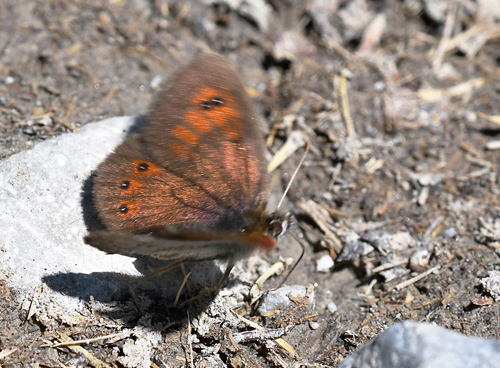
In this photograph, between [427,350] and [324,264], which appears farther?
[324,264]

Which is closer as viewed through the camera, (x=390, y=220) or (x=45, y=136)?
(x=45, y=136)

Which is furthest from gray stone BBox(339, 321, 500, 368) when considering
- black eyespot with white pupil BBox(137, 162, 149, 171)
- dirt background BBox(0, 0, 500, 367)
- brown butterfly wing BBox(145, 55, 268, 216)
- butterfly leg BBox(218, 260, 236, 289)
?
black eyespot with white pupil BBox(137, 162, 149, 171)

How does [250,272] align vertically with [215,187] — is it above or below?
below

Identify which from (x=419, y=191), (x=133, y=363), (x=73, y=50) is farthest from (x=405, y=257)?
(x=73, y=50)

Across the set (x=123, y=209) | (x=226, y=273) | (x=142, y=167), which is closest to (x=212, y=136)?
(x=142, y=167)

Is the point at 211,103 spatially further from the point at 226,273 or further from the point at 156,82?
the point at 156,82

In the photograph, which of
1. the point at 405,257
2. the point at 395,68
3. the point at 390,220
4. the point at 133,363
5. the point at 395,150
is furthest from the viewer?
the point at 395,68

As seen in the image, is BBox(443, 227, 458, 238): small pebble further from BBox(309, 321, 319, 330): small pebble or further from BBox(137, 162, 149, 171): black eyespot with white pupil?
BBox(137, 162, 149, 171): black eyespot with white pupil

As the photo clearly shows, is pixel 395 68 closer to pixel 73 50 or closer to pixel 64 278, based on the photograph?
pixel 73 50

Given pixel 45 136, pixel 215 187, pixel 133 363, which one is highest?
pixel 215 187
